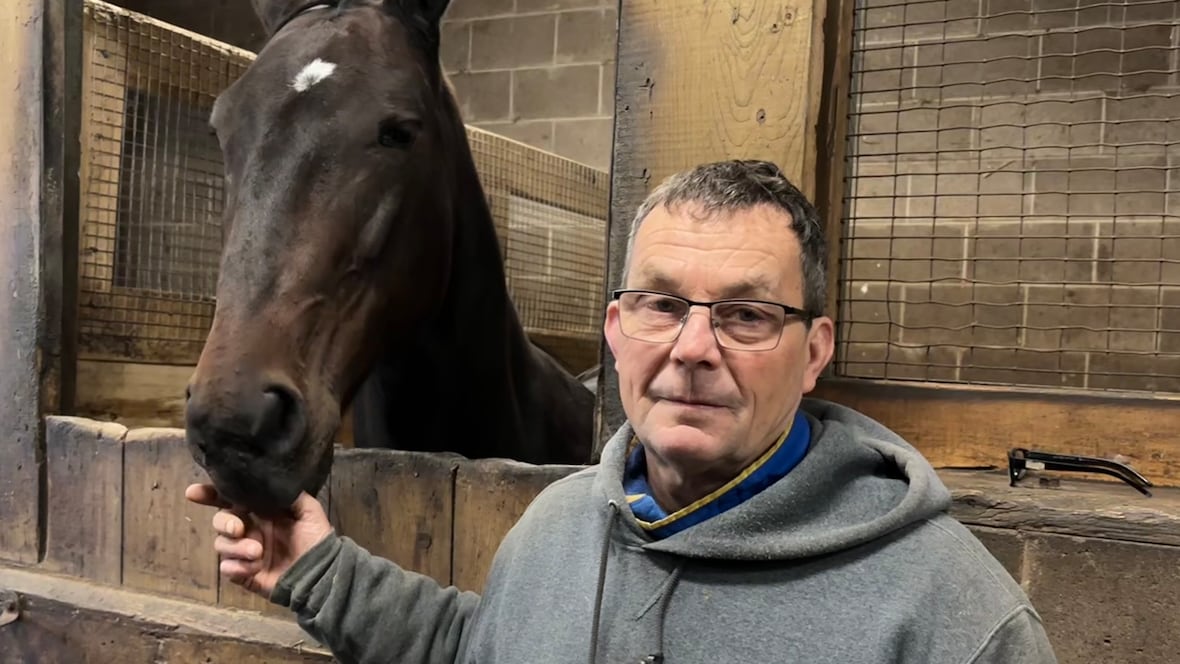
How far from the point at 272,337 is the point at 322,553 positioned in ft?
0.82

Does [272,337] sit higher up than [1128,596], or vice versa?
[272,337]

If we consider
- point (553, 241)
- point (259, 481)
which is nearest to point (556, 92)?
point (553, 241)

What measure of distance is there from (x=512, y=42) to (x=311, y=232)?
3416 millimetres

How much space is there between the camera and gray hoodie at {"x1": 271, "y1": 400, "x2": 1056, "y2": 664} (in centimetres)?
71

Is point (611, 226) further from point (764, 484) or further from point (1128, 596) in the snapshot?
point (1128, 596)

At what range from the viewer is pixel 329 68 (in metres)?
1.15

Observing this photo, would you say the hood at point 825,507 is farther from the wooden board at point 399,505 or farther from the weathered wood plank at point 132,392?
the weathered wood plank at point 132,392

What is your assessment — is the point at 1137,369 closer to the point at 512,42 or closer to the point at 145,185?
the point at 512,42

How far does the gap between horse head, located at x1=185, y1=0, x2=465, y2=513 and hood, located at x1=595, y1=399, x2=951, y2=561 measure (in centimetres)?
40

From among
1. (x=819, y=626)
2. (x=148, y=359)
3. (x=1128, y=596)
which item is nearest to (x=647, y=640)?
(x=819, y=626)

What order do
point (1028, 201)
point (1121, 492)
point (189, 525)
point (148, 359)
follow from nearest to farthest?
1. point (1121, 492)
2. point (189, 525)
3. point (148, 359)
4. point (1028, 201)

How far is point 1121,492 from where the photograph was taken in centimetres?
101

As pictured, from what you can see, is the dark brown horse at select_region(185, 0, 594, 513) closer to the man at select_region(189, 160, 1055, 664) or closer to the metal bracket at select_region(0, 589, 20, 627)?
the man at select_region(189, 160, 1055, 664)

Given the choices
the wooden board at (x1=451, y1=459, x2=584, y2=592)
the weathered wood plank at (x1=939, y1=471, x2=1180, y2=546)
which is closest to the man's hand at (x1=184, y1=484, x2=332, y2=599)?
the wooden board at (x1=451, y1=459, x2=584, y2=592)
